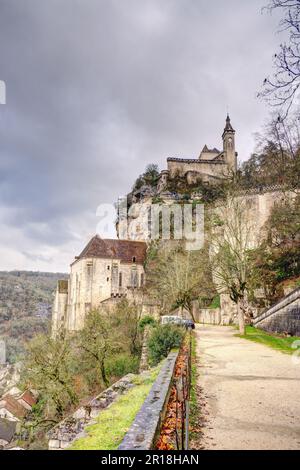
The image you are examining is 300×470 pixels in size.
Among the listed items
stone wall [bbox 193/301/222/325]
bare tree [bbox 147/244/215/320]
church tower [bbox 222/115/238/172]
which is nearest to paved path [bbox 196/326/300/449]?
bare tree [bbox 147/244/215/320]

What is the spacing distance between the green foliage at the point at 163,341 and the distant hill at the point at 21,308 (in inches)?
1799

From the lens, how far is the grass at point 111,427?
4.60 metres

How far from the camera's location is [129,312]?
105 ft

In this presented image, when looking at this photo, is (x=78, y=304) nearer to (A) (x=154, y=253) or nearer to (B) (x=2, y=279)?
(A) (x=154, y=253)

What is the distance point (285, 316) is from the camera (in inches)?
739

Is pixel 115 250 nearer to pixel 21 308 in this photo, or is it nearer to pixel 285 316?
pixel 285 316

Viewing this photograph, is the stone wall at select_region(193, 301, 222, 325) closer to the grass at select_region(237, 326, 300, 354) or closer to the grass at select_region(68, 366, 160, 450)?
the grass at select_region(237, 326, 300, 354)

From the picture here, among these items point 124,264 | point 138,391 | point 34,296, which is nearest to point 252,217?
point 124,264

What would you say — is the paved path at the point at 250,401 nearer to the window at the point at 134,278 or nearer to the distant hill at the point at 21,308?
the window at the point at 134,278

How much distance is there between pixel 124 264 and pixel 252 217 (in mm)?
17969

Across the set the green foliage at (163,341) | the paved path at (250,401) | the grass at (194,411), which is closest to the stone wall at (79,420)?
the grass at (194,411)

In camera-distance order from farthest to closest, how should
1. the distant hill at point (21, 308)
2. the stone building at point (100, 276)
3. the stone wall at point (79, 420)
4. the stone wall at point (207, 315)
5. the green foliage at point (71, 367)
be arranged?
the distant hill at point (21, 308)
the stone building at point (100, 276)
the stone wall at point (207, 315)
the green foliage at point (71, 367)
the stone wall at point (79, 420)

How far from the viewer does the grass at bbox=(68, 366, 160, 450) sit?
4600mm

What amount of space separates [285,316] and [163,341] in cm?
871
